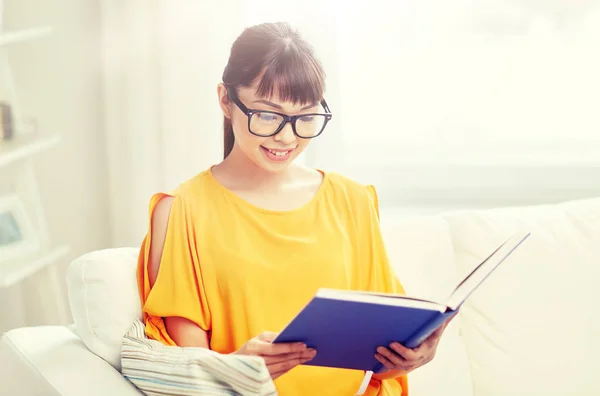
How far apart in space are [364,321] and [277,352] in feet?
0.54

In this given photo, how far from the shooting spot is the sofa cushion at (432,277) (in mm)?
1857

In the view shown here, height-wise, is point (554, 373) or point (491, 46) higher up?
point (491, 46)

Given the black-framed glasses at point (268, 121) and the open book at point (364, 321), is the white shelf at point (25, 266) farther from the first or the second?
the open book at point (364, 321)

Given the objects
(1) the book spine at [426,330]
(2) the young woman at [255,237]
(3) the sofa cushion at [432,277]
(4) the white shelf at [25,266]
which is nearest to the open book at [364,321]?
(1) the book spine at [426,330]

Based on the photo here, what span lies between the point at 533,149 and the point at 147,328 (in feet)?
5.43

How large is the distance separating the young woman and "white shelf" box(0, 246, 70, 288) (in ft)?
2.68

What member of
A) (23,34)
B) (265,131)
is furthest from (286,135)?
(23,34)

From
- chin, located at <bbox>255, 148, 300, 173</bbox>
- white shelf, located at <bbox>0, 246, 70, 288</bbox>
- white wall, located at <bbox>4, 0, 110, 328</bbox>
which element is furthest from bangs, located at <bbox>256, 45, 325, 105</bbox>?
white wall, located at <bbox>4, 0, 110, 328</bbox>

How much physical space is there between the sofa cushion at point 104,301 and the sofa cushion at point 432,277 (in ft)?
2.19

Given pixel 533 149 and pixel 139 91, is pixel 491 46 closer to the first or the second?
pixel 533 149

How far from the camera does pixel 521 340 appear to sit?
1938 millimetres

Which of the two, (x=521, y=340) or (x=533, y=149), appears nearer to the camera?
(x=521, y=340)

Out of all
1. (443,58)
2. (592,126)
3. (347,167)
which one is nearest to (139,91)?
(347,167)

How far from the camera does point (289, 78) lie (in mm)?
1491
